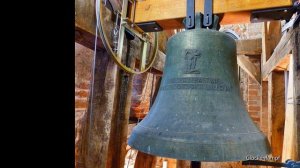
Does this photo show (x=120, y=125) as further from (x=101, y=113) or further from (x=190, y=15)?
(x=190, y=15)

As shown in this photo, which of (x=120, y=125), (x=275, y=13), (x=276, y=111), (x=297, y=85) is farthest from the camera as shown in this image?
(x=276, y=111)

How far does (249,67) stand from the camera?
2.83 meters

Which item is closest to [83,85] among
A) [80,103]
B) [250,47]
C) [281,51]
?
[80,103]

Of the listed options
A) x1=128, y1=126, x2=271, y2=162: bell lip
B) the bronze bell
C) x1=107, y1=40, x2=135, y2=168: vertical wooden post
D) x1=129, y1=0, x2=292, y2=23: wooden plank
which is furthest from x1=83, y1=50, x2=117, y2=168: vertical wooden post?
x1=128, y1=126, x2=271, y2=162: bell lip

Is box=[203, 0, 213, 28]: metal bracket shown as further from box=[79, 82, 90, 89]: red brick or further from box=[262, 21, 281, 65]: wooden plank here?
box=[262, 21, 281, 65]: wooden plank

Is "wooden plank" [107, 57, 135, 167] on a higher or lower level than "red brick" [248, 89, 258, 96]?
lower

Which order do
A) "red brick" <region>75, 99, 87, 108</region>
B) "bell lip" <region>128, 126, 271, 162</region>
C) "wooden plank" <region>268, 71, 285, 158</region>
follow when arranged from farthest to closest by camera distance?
"wooden plank" <region>268, 71, 285, 158</region>
"red brick" <region>75, 99, 87, 108</region>
"bell lip" <region>128, 126, 271, 162</region>

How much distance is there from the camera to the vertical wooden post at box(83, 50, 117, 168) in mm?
1358

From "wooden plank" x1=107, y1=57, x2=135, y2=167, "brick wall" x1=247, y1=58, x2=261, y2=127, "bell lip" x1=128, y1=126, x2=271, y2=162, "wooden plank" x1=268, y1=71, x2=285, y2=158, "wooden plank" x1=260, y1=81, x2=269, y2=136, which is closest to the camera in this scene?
"bell lip" x1=128, y1=126, x2=271, y2=162

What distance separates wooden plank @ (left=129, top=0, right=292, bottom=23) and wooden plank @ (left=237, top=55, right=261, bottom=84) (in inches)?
78.1

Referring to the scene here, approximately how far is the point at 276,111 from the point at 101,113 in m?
1.71

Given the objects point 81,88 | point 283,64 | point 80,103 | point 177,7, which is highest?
point 177,7

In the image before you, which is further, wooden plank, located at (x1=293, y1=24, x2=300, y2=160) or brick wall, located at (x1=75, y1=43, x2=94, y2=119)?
brick wall, located at (x1=75, y1=43, x2=94, y2=119)

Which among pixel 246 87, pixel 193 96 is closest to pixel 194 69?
pixel 193 96
